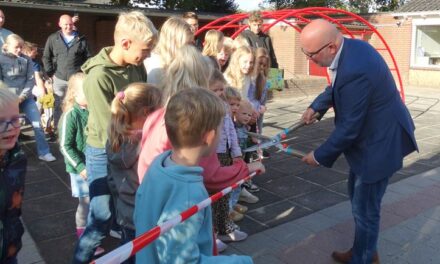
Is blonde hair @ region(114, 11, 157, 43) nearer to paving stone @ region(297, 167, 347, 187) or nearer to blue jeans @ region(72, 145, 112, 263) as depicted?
blue jeans @ region(72, 145, 112, 263)

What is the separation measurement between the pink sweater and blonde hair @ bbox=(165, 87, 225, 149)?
423 mm

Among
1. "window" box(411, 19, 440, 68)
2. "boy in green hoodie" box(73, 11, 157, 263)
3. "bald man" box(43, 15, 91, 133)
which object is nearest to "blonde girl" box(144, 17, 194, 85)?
"boy in green hoodie" box(73, 11, 157, 263)

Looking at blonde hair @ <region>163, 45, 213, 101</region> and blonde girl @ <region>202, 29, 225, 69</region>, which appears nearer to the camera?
blonde hair @ <region>163, 45, 213, 101</region>

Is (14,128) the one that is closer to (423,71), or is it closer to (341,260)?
(341,260)

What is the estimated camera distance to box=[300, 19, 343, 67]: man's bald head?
285 cm

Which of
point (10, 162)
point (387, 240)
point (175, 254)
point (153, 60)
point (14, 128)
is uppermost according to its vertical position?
point (153, 60)

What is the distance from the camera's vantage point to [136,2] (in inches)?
970

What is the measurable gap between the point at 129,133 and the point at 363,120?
152 cm

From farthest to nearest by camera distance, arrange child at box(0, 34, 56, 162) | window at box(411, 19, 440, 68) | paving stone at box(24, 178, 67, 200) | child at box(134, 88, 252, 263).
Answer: window at box(411, 19, 440, 68)
child at box(0, 34, 56, 162)
paving stone at box(24, 178, 67, 200)
child at box(134, 88, 252, 263)

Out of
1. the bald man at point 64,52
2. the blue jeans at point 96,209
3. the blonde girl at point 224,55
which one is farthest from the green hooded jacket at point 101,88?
the bald man at point 64,52

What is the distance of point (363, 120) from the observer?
113 inches

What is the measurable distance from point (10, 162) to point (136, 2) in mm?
24185

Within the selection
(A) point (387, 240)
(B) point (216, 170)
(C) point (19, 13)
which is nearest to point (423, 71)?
(C) point (19, 13)

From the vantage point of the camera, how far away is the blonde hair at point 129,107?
247cm
